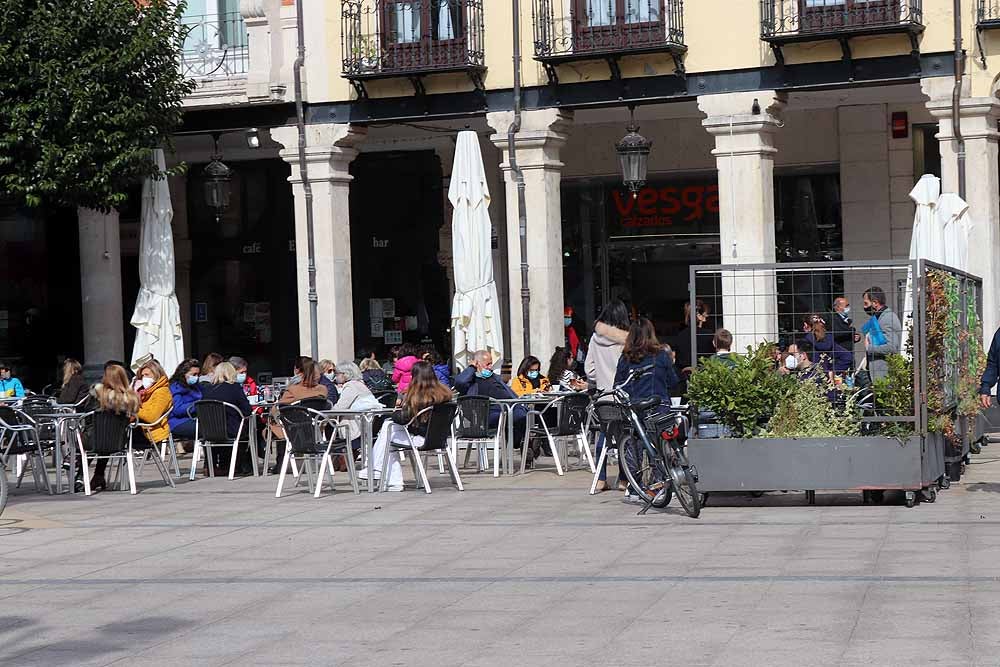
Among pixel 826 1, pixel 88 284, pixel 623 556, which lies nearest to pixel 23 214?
pixel 88 284

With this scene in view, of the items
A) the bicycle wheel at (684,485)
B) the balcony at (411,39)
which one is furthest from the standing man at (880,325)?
the balcony at (411,39)

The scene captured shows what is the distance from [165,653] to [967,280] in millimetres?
9716

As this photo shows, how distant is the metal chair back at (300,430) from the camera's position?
15.3 meters

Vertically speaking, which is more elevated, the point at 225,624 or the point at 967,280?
the point at 967,280

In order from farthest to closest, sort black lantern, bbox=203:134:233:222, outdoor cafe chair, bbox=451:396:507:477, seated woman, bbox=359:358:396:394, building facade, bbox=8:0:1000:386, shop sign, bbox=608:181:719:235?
shop sign, bbox=608:181:719:235
black lantern, bbox=203:134:233:222
building facade, bbox=8:0:1000:386
seated woman, bbox=359:358:396:394
outdoor cafe chair, bbox=451:396:507:477

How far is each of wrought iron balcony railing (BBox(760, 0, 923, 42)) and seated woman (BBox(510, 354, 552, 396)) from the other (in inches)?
230

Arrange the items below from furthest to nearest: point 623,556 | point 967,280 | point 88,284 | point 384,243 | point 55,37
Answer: point 384,243 < point 88,284 < point 55,37 < point 967,280 < point 623,556

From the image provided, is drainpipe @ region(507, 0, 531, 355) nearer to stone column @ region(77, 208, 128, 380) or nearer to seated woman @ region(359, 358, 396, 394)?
seated woman @ region(359, 358, 396, 394)

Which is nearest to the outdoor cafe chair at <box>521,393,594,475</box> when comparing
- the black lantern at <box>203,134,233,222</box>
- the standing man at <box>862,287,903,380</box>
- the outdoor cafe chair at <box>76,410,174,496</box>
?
the standing man at <box>862,287,903,380</box>

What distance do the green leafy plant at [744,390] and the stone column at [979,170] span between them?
8.74 meters

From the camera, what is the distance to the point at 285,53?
24.7 metres

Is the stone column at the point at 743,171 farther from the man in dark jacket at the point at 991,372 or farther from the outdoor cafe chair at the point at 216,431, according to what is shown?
the man in dark jacket at the point at 991,372

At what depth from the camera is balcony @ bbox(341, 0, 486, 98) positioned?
932 inches

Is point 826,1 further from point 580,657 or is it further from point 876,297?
point 580,657
